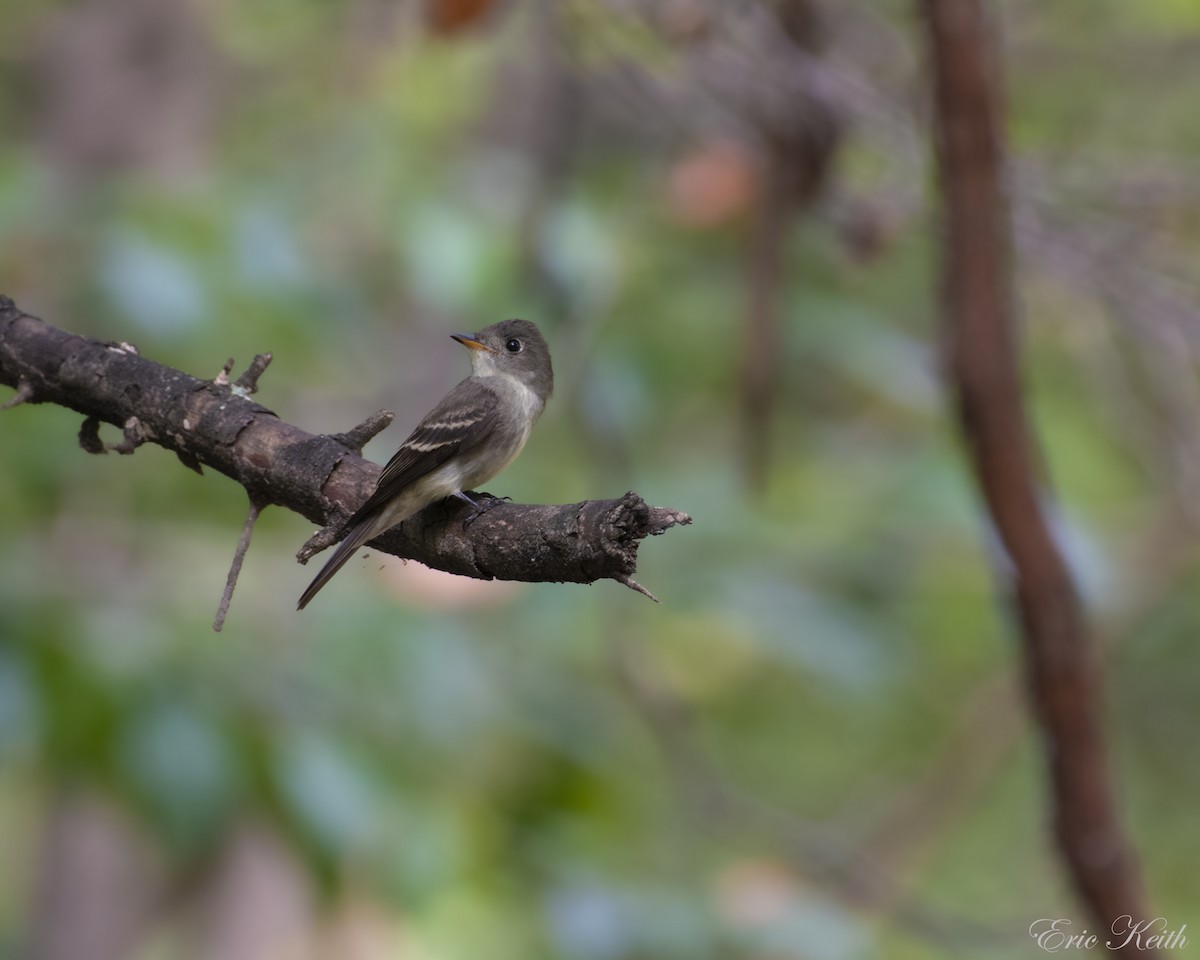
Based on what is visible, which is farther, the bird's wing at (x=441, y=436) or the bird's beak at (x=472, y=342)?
the bird's beak at (x=472, y=342)

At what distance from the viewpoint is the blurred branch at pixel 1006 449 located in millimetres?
2234

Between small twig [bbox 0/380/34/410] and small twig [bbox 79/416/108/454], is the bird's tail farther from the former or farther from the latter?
small twig [bbox 0/380/34/410]

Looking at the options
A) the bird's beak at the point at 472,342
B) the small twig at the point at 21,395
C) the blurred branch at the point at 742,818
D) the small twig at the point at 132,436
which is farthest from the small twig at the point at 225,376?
the blurred branch at the point at 742,818

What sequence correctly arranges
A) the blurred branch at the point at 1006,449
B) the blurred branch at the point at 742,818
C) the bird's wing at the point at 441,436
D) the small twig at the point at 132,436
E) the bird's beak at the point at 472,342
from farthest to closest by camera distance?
the blurred branch at the point at 742,818 < the bird's beak at the point at 472,342 < the bird's wing at the point at 441,436 < the small twig at the point at 132,436 < the blurred branch at the point at 1006,449

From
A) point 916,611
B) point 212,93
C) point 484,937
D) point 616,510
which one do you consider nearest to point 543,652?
point 484,937

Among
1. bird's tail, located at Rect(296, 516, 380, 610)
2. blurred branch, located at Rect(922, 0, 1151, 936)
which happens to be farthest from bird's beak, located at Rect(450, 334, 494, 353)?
blurred branch, located at Rect(922, 0, 1151, 936)

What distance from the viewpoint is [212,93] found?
9.13 meters

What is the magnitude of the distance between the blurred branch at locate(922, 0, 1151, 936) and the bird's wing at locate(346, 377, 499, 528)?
1.08m

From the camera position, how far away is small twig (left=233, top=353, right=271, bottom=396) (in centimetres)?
271

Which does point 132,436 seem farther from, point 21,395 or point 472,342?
point 472,342

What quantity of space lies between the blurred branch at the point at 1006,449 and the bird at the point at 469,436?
88cm

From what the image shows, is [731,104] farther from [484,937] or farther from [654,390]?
[484,937]

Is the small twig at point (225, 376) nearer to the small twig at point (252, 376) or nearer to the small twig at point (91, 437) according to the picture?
the small twig at point (252, 376)

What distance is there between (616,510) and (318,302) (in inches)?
110
